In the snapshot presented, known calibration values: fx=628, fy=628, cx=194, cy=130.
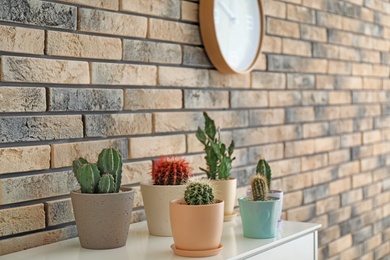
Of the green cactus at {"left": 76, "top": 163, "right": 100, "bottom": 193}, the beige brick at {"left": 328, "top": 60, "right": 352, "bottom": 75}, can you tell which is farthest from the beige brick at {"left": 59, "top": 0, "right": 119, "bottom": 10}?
the beige brick at {"left": 328, "top": 60, "right": 352, "bottom": 75}

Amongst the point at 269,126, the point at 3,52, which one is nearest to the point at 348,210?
the point at 269,126

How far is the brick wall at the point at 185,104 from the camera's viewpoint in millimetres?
1663

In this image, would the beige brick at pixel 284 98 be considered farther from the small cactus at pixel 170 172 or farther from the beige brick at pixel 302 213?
the small cactus at pixel 170 172

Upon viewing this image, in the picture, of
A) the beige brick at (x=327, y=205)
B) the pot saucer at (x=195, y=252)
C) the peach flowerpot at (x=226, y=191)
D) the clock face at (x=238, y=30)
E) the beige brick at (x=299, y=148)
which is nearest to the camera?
the pot saucer at (x=195, y=252)

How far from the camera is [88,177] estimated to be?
61.4 inches

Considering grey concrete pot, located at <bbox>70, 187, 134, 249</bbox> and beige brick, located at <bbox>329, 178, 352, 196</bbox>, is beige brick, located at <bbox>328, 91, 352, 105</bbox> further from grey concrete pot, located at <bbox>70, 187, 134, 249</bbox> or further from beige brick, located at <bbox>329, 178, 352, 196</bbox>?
grey concrete pot, located at <bbox>70, 187, 134, 249</bbox>

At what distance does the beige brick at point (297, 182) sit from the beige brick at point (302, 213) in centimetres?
9

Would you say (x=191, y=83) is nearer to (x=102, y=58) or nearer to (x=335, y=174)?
(x=102, y=58)

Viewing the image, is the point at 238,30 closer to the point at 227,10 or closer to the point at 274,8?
the point at 227,10

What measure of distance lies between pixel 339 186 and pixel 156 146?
1.37 meters

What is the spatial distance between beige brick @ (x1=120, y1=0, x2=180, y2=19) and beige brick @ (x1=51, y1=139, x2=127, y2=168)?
1.37 ft

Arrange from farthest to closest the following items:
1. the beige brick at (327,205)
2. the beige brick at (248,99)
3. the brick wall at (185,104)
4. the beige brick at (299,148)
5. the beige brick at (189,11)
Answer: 1. the beige brick at (327,205)
2. the beige brick at (299,148)
3. the beige brick at (248,99)
4. the beige brick at (189,11)
5. the brick wall at (185,104)

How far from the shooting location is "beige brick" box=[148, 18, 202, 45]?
6.68 ft

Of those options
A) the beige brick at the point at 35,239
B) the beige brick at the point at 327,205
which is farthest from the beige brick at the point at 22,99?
the beige brick at the point at 327,205
